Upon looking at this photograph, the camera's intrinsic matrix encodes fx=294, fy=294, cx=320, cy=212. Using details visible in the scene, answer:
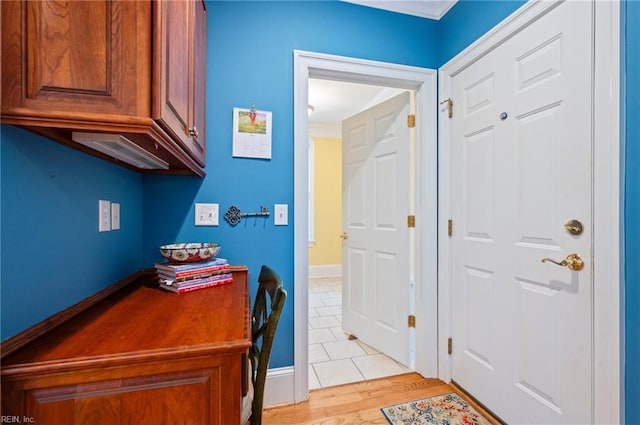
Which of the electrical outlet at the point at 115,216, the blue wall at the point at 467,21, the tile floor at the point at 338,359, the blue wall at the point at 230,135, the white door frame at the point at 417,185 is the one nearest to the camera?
the electrical outlet at the point at 115,216

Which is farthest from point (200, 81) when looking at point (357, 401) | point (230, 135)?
point (357, 401)

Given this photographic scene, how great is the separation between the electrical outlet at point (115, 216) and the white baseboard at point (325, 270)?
3.81 m

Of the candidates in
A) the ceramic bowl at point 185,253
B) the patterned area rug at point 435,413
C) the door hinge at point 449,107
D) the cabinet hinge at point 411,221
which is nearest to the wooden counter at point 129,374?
the ceramic bowl at point 185,253

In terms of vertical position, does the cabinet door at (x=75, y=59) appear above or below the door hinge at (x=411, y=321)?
above

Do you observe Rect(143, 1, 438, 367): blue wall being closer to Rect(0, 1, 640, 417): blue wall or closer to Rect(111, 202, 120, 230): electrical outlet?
Rect(0, 1, 640, 417): blue wall

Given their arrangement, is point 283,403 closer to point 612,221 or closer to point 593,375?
point 593,375

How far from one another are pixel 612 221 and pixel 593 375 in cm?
60

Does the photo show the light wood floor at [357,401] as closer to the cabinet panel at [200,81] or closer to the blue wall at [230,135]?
the blue wall at [230,135]

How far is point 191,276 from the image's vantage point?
4.34 ft

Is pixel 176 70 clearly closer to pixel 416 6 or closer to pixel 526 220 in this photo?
pixel 526 220

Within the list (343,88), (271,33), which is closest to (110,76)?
(271,33)

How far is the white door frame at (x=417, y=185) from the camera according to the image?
5.77ft

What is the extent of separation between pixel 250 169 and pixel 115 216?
0.71 meters

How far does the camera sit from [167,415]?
728mm
